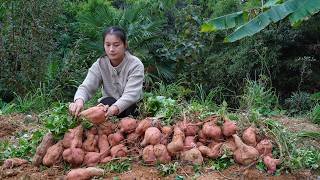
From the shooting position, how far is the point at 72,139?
3686mm

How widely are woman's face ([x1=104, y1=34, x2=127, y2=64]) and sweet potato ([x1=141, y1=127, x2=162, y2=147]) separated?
80 centimetres

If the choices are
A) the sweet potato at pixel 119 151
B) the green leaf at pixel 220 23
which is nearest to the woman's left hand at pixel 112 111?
the sweet potato at pixel 119 151

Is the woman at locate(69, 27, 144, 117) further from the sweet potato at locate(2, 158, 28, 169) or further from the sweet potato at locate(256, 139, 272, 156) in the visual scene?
the sweet potato at locate(256, 139, 272, 156)

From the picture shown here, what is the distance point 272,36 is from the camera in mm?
7691

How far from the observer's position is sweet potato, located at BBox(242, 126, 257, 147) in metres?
3.75

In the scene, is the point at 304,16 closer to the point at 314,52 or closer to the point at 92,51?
the point at 314,52

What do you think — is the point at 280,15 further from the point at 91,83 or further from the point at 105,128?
the point at 105,128

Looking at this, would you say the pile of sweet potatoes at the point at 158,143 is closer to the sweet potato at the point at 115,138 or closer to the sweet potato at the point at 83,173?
the sweet potato at the point at 115,138

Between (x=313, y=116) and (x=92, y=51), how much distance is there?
12.7 ft

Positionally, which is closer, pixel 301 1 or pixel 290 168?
pixel 290 168

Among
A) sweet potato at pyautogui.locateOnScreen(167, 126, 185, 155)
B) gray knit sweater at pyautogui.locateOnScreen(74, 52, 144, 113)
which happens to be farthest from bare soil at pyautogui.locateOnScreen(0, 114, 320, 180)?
gray knit sweater at pyautogui.locateOnScreen(74, 52, 144, 113)

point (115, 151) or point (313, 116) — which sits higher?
point (115, 151)

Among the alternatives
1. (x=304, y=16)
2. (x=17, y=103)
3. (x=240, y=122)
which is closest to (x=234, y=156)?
(x=240, y=122)

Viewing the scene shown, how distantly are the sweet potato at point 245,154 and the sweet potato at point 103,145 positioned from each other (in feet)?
3.35
